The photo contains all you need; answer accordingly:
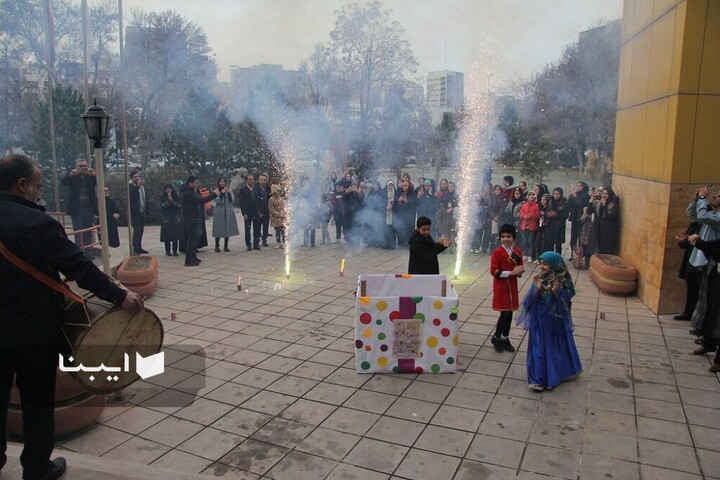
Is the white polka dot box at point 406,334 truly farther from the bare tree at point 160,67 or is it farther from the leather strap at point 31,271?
the bare tree at point 160,67

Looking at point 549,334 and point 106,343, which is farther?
point 549,334

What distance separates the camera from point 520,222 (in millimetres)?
11719

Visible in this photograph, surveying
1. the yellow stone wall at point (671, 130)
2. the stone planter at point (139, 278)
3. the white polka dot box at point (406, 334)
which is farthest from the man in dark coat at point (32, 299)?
the yellow stone wall at point (671, 130)

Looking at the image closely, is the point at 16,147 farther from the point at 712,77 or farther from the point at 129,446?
the point at 712,77

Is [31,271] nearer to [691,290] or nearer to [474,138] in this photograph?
[691,290]

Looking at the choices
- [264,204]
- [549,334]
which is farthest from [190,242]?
[549,334]

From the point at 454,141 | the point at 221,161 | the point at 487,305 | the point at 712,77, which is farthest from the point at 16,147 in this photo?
the point at 712,77

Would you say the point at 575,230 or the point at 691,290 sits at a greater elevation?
the point at 575,230

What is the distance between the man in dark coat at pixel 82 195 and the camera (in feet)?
36.8

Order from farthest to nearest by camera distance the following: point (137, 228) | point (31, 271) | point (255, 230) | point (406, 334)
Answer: point (255, 230) → point (137, 228) → point (406, 334) → point (31, 271)

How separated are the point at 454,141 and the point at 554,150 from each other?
16.1ft

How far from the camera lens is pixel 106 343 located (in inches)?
144

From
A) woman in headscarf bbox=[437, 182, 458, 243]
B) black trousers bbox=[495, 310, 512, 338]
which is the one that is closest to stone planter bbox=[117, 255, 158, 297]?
black trousers bbox=[495, 310, 512, 338]

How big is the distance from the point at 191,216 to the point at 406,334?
7.21 meters
